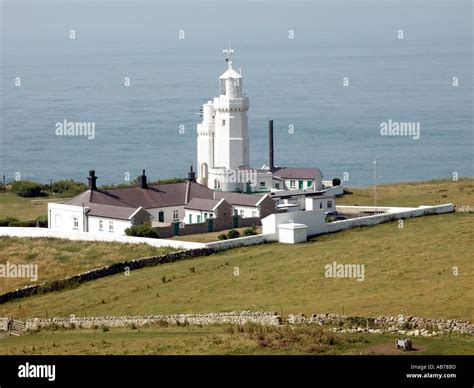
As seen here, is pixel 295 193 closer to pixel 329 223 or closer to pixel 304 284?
pixel 329 223

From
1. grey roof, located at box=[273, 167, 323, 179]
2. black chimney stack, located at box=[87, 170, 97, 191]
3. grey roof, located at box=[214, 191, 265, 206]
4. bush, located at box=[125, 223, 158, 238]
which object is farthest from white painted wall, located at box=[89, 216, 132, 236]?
grey roof, located at box=[273, 167, 323, 179]

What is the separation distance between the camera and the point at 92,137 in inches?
5940

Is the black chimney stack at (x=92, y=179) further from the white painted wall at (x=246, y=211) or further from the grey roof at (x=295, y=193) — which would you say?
the grey roof at (x=295, y=193)

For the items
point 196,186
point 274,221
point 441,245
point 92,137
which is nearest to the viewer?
point 441,245

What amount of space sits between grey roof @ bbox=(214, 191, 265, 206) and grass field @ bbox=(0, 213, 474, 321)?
26.0ft

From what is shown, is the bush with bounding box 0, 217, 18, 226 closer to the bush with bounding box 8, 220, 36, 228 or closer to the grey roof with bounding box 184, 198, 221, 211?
the bush with bounding box 8, 220, 36, 228

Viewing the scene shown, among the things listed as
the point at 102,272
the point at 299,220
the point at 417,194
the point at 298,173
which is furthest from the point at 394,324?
the point at 417,194

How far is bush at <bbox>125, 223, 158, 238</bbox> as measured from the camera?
201 ft

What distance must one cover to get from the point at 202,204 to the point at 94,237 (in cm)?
662

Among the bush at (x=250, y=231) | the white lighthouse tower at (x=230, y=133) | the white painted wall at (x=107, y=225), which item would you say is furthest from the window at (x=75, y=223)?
the white lighthouse tower at (x=230, y=133)

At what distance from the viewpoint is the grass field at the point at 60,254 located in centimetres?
5562
